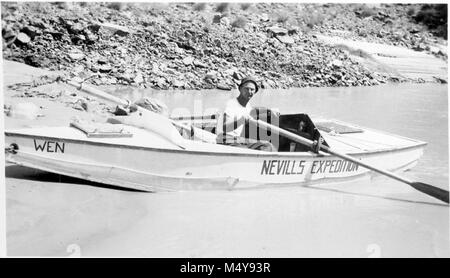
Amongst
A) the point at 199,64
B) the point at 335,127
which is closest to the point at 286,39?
the point at 199,64

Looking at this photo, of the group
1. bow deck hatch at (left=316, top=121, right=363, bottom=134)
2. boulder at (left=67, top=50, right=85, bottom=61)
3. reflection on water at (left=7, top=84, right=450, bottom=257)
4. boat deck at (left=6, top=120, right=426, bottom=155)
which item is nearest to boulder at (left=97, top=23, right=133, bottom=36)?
boulder at (left=67, top=50, right=85, bottom=61)

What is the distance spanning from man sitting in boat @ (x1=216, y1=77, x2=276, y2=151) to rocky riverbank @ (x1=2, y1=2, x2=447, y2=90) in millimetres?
1572

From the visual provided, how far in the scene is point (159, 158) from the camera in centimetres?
458

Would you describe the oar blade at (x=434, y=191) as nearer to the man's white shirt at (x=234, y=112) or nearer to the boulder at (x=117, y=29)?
the man's white shirt at (x=234, y=112)

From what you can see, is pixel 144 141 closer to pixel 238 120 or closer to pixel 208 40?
pixel 238 120

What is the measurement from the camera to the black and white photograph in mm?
4297

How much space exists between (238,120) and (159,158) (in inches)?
36.2

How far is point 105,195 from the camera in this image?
4.62 metres

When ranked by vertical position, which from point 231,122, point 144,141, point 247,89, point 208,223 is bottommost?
point 208,223
